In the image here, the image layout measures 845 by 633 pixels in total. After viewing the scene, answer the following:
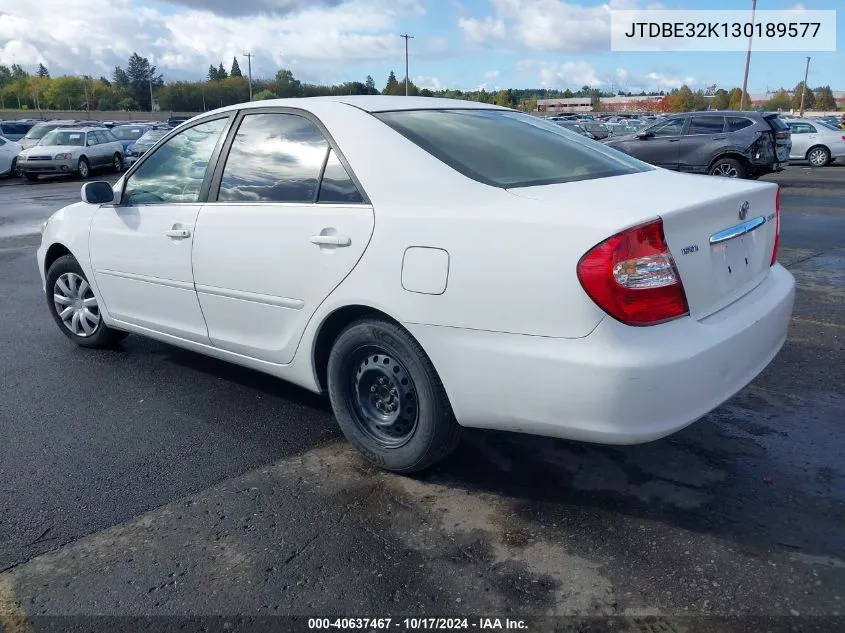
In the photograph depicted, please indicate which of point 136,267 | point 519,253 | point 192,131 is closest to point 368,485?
point 519,253

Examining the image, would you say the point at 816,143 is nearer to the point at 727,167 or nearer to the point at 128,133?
the point at 727,167

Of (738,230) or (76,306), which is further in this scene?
(76,306)

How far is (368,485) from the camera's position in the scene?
3.28 metres

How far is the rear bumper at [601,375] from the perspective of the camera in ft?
8.38

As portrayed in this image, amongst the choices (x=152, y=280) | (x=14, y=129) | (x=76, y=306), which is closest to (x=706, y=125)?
(x=76, y=306)

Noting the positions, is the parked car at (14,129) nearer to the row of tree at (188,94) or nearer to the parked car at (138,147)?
the parked car at (138,147)

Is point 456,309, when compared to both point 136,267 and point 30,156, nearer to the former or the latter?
point 136,267

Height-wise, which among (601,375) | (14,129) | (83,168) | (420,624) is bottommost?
(420,624)

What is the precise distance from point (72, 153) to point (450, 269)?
22.1 m

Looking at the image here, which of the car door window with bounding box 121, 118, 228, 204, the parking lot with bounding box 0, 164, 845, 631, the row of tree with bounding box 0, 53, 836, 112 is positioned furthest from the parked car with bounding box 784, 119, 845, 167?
the row of tree with bounding box 0, 53, 836, 112

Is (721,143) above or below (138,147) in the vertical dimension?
above

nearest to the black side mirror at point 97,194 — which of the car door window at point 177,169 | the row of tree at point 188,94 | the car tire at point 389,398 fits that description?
the car door window at point 177,169

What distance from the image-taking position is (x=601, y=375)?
2.54 m

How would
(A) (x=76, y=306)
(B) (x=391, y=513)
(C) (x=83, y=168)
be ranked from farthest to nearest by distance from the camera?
(C) (x=83, y=168)
(A) (x=76, y=306)
(B) (x=391, y=513)
